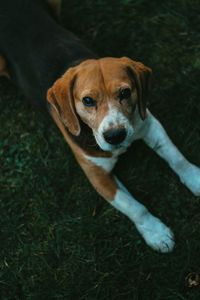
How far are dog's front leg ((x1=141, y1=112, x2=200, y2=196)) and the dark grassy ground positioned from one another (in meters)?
0.15

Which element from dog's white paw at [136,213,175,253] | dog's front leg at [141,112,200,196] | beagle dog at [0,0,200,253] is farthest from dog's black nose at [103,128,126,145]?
dog's white paw at [136,213,175,253]

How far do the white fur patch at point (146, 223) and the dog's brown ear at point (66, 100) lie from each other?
0.92 meters

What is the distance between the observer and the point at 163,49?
4.59 m

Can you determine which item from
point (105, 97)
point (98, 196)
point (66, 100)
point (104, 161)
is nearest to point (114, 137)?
point (105, 97)

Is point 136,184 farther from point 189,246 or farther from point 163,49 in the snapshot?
point 163,49

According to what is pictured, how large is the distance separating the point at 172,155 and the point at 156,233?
0.90 m

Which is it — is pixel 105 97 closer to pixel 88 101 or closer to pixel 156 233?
pixel 88 101

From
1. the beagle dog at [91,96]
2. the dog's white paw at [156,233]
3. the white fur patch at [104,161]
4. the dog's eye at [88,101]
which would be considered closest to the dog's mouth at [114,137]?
the beagle dog at [91,96]

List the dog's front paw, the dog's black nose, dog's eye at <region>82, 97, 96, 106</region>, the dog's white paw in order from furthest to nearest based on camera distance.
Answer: the dog's front paw → the dog's white paw → dog's eye at <region>82, 97, 96, 106</region> → the dog's black nose

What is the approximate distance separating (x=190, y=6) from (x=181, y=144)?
2153 millimetres

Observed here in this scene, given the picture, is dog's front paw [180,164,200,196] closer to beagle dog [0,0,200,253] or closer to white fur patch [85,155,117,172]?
beagle dog [0,0,200,253]

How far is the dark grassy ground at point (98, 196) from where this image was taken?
3508mm

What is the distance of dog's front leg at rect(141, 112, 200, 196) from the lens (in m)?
3.69

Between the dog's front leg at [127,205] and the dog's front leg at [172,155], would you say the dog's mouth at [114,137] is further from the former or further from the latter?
the dog's front leg at [172,155]
